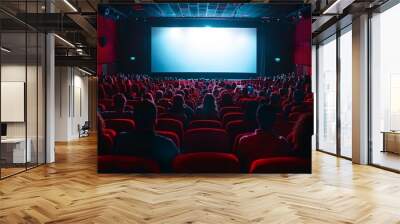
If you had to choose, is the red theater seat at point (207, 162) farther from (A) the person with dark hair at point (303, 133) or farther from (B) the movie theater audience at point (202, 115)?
(A) the person with dark hair at point (303, 133)

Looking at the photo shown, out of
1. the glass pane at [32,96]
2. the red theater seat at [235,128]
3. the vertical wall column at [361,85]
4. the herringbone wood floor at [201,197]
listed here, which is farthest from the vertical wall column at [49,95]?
the vertical wall column at [361,85]

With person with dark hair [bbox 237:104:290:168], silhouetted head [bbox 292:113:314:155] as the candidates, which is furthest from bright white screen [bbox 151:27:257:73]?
silhouetted head [bbox 292:113:314:155]

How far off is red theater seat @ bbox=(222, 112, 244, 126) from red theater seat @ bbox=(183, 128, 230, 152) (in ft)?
0.63

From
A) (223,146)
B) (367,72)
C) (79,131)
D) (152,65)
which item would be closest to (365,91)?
(367,72)

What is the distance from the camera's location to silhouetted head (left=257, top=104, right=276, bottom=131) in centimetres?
668

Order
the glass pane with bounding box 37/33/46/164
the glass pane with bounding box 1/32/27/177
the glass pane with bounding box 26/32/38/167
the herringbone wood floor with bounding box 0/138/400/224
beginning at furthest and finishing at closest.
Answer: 1. the glass pane with bounding box 37/33/46/164
2. the glass pane with bounding box 26/32/38/167
3. the glass pane with bounding box 1/32/27/177
4. the herringbone wood floor with bounding box 0/138/400/224

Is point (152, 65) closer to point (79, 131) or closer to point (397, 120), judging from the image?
point (397, 120)

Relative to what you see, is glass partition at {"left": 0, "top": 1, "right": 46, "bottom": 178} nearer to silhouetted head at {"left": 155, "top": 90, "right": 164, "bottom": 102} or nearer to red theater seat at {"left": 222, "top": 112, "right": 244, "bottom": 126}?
silhouetted head at {"left": 155, "top": 90, "right": 164, "bottom": 102}

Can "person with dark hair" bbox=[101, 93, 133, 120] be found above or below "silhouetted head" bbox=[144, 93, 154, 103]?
below

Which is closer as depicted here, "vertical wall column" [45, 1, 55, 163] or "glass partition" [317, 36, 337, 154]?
"vertical wall column" [45, 1, 55, 163]

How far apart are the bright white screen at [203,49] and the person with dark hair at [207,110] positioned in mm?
588

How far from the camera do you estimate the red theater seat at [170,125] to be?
6.70 m

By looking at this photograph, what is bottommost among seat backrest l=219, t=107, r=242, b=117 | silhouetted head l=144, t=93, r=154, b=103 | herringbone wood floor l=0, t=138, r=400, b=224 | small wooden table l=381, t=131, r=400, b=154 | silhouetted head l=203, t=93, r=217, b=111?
herringbone wood floor l=0, t=138, r=400, b=224

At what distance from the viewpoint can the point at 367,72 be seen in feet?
25.9
